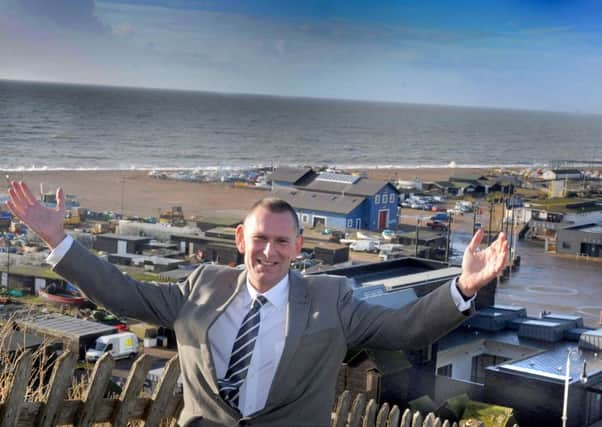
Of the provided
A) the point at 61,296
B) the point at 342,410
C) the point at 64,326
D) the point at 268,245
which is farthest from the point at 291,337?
the point at 61,296

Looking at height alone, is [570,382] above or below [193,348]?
below

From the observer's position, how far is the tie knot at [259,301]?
7.49ft

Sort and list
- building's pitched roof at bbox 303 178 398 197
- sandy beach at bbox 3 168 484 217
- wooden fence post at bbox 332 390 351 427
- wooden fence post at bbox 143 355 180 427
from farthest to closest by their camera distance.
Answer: sandy beach at bbox 3 168 484 217, building's pitched roof at bbox 303 178 398 197, wooden fence post at bbox 332 390 351 427, wooden fence post at bbox 143 355 180 427

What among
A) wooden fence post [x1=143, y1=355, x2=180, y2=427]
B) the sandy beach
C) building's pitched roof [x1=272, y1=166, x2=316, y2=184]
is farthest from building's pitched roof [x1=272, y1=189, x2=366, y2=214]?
wooden fence post [x1=143, y1=355, x2=180, y2=427]

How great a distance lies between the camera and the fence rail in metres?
2.27

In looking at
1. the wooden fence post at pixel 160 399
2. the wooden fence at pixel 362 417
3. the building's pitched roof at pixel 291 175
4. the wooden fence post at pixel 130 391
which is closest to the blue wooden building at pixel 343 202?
the building's pitched roof at pixel 291 175

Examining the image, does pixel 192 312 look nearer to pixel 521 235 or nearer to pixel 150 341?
pixel 150 341

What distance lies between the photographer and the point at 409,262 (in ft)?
44.2

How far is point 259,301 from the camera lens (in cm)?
229

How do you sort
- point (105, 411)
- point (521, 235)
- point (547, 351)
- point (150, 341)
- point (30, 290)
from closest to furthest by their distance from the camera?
point (105, 411) < point (547, 351) < point (150, 341) < point (30, 290) < point (521, 235)

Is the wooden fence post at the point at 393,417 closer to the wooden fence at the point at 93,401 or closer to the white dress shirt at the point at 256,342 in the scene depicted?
the wooden fence at the point at 93,401

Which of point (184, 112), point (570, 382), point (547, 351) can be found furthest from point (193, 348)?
point (184, 112)

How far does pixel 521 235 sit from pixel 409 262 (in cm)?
1859

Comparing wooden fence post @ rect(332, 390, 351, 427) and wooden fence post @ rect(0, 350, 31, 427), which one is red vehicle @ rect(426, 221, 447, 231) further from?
wooden fence post @ rect(0, 350, 31, 427)
